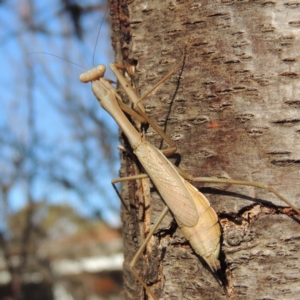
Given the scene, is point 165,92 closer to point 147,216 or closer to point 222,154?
point 222,154

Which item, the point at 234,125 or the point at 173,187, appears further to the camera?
the point at 173,187

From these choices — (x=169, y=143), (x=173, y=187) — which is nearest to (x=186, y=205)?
(x=173, y=187)

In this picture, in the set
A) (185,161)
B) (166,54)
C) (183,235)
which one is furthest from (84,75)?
(183,235)

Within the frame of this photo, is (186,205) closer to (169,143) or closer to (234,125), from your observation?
(169,143)

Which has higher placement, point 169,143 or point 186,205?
point 169,143

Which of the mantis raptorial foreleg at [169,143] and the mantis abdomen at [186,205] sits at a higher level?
the mantis raptorial foreleg at [169,143]
